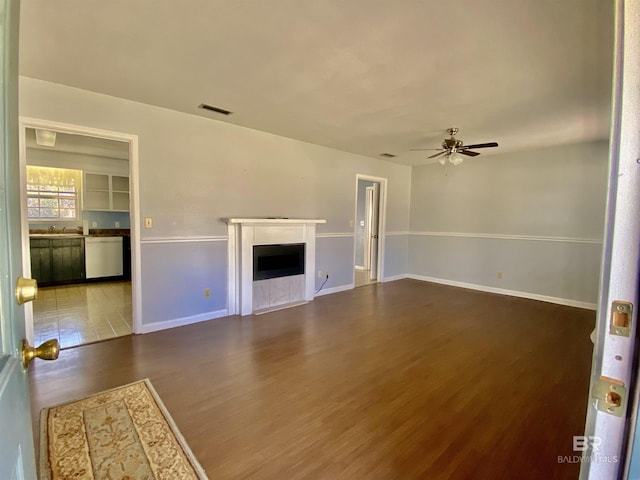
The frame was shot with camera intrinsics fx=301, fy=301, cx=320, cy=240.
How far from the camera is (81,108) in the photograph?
291 centimetres

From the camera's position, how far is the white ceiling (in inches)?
69.4

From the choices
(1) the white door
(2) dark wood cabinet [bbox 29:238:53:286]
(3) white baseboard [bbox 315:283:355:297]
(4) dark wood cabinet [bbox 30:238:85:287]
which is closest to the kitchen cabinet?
(4) dark wood cabinet [bbox 30:238:85:287]

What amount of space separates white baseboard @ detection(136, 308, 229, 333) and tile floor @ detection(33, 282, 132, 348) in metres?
0.21

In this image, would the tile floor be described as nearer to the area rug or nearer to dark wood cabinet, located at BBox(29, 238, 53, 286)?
dark wood cabinet, located at BBox(29, 238, 53, 286)

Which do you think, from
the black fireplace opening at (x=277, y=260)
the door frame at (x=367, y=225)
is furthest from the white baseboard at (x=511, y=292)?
the black fireplace opening at (x=277, y=260)

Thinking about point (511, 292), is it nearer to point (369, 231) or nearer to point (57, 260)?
point (369, 231)

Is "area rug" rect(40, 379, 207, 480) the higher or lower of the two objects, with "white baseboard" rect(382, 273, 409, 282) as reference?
lower

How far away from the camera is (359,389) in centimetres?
234

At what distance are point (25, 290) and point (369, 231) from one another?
7118 millimetres

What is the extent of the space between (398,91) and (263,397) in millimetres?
2851

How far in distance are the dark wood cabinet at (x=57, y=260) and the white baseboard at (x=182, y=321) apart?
3.29 metres

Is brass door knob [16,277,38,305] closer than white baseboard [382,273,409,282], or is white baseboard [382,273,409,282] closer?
brass door knob [16,277,38,305]

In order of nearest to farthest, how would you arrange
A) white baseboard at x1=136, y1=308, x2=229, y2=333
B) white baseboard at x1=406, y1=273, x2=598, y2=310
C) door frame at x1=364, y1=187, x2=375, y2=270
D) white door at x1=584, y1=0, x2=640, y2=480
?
1. white door at x1=584, y1=0, x2=640, y2=480
2. white baseboard at x1=136, y1=308, x2=229, y2=333
3. white baseboard at x1=406, y1=273, x2=598, y2=310
4. door frame at x1=364, y1=187, x2=375, y2=270

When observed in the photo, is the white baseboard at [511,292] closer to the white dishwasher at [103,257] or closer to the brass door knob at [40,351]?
the brass door knob at [40,351]
